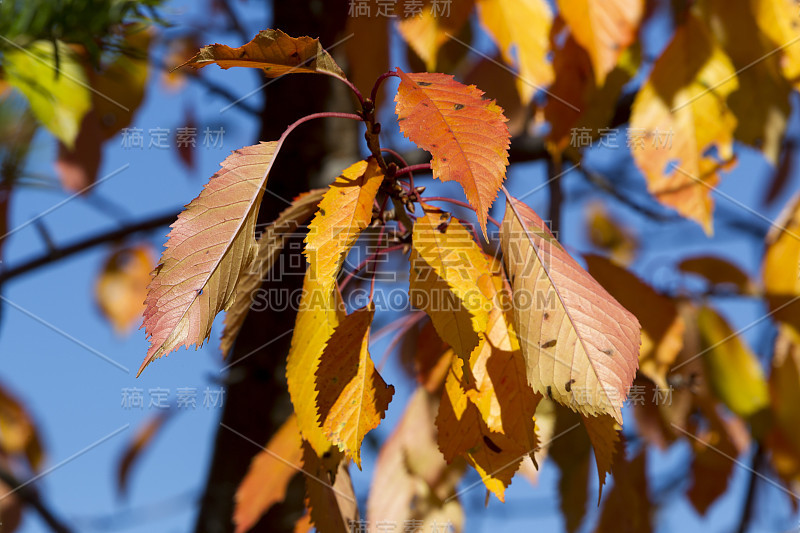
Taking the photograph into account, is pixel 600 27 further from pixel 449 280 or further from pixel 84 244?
pixel 84 244

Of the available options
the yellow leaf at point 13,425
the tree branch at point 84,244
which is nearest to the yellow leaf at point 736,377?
the tree branch at point 84,244

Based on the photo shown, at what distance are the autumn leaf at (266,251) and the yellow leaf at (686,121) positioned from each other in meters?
0.50

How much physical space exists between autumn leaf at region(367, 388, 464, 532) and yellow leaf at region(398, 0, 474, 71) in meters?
0.48

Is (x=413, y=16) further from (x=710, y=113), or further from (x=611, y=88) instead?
(x=710, y=113)

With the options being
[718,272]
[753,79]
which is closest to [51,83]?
[753,79]

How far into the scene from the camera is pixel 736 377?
108 centimetres

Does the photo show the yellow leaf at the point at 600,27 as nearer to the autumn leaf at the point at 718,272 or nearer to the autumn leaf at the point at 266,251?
the autumn leaf at the point at 266,251

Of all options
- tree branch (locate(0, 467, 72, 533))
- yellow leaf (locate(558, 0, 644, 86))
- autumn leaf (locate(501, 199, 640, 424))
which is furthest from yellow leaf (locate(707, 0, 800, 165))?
tree branch (locate(0, 467, 72, 533))

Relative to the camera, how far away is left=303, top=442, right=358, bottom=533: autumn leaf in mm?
545

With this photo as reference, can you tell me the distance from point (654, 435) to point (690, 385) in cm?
11

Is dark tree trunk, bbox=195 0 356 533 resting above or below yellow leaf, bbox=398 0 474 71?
below

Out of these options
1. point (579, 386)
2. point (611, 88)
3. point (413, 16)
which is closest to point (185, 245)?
point (579, 386)

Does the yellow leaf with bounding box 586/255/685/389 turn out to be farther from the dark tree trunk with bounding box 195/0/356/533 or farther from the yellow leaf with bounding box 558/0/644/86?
the dark tree trunk with bounding box 195/0/356/533

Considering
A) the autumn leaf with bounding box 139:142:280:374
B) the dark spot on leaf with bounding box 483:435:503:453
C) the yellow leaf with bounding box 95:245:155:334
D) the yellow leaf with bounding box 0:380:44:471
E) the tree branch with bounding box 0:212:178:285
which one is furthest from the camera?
the yellow leaf with bounding box 95:245:155:334
